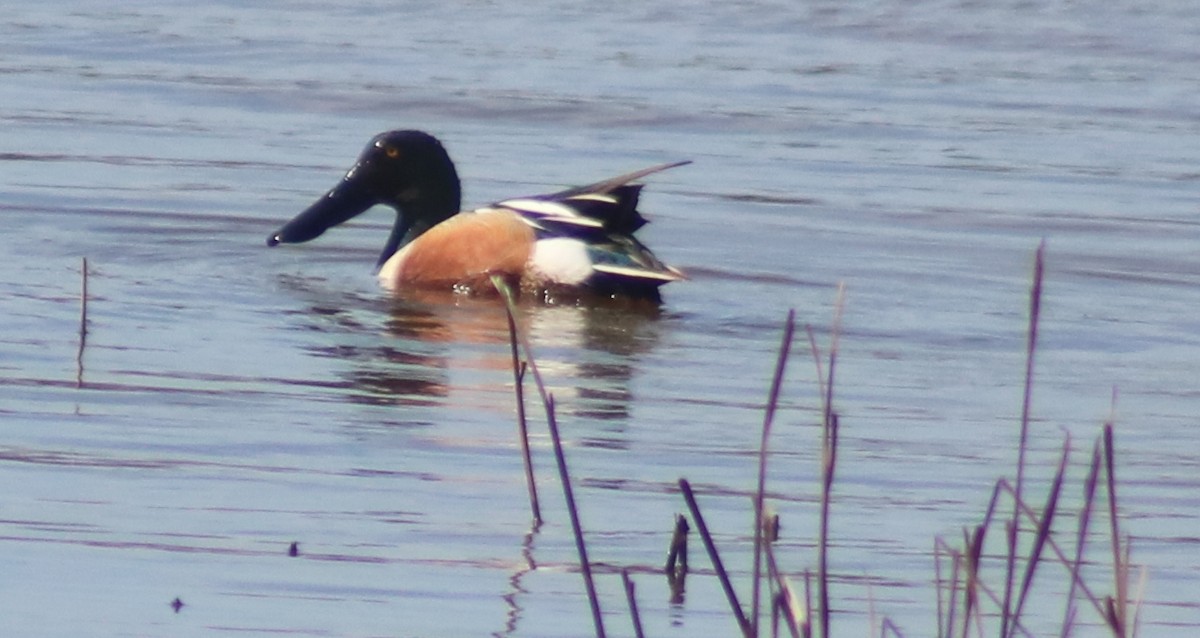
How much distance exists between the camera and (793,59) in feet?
54.1

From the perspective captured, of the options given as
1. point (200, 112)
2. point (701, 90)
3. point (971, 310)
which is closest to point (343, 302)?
point (971, 310)

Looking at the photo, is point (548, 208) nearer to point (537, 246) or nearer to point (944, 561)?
point (537, 246)

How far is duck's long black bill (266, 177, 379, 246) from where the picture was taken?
10102 mm

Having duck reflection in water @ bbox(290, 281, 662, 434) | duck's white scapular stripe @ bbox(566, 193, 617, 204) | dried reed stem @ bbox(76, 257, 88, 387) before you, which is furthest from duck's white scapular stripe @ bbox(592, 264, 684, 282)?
dried reed stem @ bbox(76, 257, 88, 387)

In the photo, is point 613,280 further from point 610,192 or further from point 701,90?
point 701,90

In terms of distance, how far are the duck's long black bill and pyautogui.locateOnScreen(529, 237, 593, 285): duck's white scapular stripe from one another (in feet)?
3.98

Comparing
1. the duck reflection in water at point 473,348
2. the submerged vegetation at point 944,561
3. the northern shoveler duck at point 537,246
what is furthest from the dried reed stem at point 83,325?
the submerged vegetation at point 944,561

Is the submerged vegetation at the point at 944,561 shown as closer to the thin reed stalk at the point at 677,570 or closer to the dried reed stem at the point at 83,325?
the thin reed stalk at the point at 677,570

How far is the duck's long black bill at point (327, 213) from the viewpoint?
1010cm

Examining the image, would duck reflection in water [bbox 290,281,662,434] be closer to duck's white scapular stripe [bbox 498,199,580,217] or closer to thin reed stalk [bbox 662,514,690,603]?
duck's white scapular stripe [bbox 498,199,580,217]

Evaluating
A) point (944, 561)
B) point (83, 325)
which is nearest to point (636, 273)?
point (83, 325)

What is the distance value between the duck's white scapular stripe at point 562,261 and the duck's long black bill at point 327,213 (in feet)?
3.98

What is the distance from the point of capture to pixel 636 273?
920cm

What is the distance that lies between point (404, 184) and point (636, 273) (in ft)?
5.31
